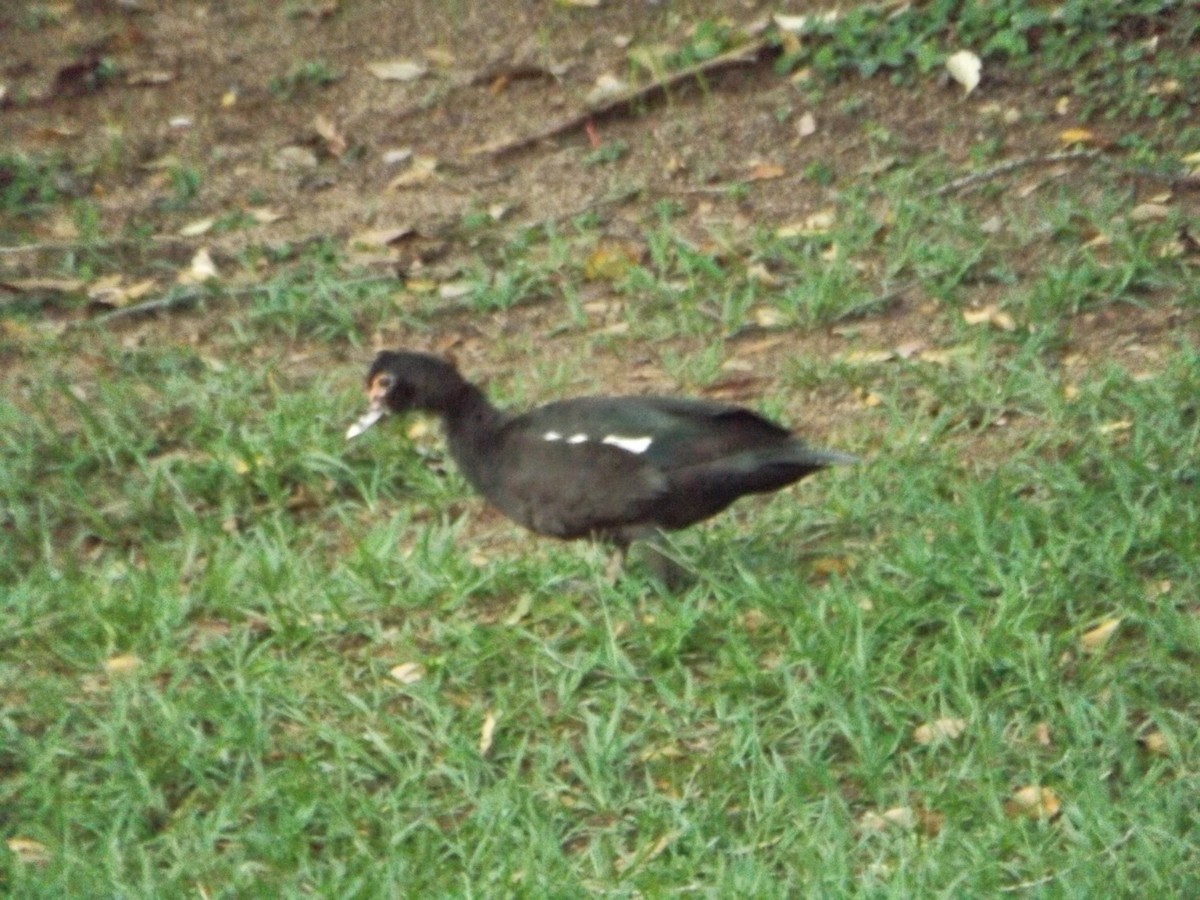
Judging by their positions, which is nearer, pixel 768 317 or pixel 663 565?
pixel 663 565

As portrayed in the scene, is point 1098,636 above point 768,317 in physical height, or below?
below

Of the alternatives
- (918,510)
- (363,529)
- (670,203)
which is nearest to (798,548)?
(918,510)

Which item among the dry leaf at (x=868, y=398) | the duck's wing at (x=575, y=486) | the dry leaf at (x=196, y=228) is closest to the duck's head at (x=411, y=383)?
the duck's wing at (x=575, y=486)

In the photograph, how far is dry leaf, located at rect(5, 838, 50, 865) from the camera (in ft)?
17.2

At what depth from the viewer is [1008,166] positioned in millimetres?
8383

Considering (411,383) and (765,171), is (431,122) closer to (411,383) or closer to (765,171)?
(765,171)

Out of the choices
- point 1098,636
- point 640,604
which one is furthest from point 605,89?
point 1098,636

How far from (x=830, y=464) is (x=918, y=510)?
614 mm

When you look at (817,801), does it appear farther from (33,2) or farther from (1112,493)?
(33,2)

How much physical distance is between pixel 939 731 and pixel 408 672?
1.43 metres

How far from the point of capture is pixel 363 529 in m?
6.73

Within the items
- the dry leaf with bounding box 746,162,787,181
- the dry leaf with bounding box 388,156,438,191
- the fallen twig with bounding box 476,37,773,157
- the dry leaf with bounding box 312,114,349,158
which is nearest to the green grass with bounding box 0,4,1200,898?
the dry leaf with bounding box 746,162,787,181

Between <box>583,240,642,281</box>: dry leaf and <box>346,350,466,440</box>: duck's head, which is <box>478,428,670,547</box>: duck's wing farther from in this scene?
<box>583,240,642,281</box>: dry leaf

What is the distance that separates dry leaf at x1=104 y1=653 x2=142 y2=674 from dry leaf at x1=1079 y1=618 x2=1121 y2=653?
2488 mm
